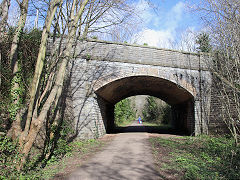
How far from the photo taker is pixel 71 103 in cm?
805

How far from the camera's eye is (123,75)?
350 inches

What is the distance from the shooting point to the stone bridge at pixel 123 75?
27.0ft

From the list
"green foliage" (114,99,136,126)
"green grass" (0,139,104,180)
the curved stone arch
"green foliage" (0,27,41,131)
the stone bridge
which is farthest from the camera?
"green foliage" (114,99,136,126)

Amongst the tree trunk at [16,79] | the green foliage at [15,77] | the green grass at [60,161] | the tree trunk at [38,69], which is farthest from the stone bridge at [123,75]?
the tree trunk at [38,69]

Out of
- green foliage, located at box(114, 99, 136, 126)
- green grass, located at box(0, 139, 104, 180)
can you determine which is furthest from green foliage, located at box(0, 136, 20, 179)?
green foliage, located at box(114, 99, 136, 126)

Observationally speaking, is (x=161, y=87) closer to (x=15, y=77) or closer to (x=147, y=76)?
(x=147, y=76)

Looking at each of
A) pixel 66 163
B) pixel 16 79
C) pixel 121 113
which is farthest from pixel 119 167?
pixel 121 113

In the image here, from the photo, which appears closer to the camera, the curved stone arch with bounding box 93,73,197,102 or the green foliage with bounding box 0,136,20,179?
the green foliage with bounding box 0,136,20,179

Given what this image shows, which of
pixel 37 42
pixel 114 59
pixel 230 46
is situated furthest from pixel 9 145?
pixel 230 46

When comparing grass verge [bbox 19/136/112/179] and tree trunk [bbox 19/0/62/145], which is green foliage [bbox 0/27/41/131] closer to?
tree trunk [bbox 19/0/62/145]

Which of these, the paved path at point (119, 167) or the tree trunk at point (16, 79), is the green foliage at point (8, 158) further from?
the paved path at point (119, 167)

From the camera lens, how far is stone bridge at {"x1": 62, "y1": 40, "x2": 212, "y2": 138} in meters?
8.23

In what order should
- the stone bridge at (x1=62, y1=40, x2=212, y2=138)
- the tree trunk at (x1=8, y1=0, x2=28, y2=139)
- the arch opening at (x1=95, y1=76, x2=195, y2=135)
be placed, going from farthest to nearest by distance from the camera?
the arch opening at (x1=95, y1=76, x2=195, y2=135)
the stone bridge at (x1=62, y1=40, x2=212, y2=138)
the tree trunk at (x1=8, y1=0, x2=28, y2=139)

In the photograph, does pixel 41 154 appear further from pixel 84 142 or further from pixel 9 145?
pixel 84 142
